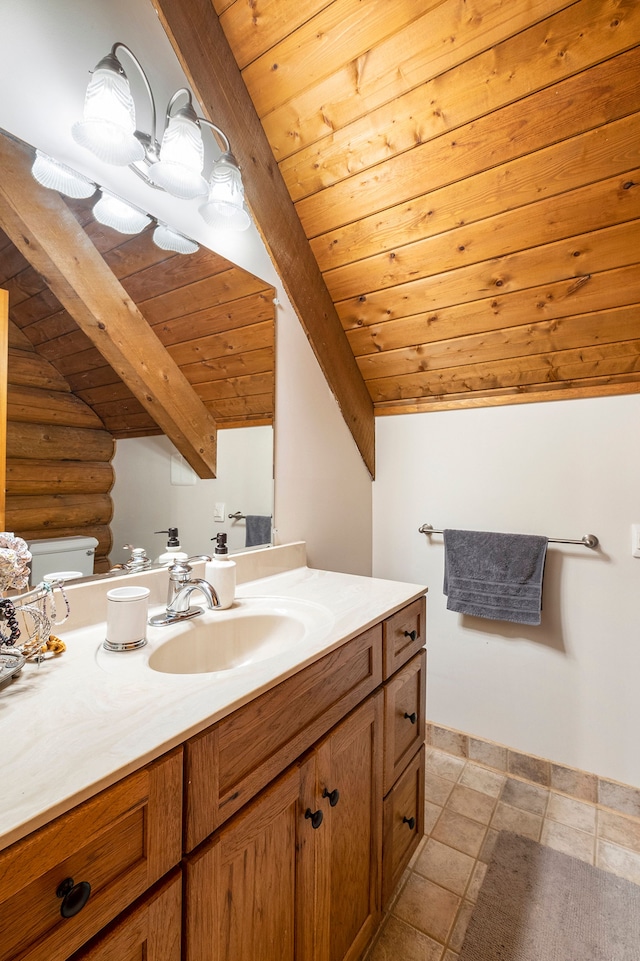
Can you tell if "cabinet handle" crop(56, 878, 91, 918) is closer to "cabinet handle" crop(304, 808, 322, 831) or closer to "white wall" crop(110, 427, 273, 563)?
"cabinet handle" crop(304, 808, 322, 831)

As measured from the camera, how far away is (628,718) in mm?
1636

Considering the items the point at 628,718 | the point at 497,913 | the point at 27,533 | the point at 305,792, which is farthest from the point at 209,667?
the point at 628,718

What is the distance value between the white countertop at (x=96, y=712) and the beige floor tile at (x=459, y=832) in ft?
3.63

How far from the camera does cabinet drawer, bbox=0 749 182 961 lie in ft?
1.40

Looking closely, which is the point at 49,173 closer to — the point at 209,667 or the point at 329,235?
the point at 329,235

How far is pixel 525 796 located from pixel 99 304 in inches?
87.3

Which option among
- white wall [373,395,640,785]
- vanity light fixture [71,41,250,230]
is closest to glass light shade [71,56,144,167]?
vanity light fixture [71,41,250,230]

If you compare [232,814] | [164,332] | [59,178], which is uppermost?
[59,178]

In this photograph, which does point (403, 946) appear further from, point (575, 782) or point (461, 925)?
point (575, 782)

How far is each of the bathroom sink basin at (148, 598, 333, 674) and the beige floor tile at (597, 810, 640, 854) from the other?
1.41m

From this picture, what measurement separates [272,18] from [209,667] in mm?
1654

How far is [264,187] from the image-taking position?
1.42 meters

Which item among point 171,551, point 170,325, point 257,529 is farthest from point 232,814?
point 170,325

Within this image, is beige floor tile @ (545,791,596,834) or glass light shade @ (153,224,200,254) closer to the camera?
glass light shade @ (153,224,200,254)
